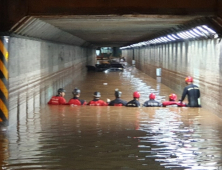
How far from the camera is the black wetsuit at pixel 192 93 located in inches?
649

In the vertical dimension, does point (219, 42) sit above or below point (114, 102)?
above

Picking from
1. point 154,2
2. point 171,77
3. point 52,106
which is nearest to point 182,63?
point 171,77

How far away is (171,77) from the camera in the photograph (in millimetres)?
27609

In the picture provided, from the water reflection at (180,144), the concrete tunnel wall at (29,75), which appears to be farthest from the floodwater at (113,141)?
the concrete tunnel wall at (29,75)

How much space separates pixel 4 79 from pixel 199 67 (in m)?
9.06

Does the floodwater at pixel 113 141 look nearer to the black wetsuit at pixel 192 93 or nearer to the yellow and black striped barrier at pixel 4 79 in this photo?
the yellow and black striped barrier at pixel 4 79

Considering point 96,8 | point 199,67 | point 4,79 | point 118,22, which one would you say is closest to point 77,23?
point 118,22

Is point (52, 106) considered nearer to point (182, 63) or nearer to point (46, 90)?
point (46, 90)

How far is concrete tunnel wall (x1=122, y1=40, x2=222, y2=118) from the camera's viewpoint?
1455 cm

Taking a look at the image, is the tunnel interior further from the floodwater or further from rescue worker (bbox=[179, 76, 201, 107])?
the floodwater

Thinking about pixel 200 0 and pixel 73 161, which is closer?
pixel 73 161

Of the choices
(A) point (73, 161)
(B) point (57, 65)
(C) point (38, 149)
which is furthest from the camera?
(B) point (57, 65)

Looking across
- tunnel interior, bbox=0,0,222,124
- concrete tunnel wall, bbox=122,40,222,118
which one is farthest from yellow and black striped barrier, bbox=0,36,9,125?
concrete tunnel wall, bbox=122,40,222,118

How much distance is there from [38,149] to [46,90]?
39.1 feet
